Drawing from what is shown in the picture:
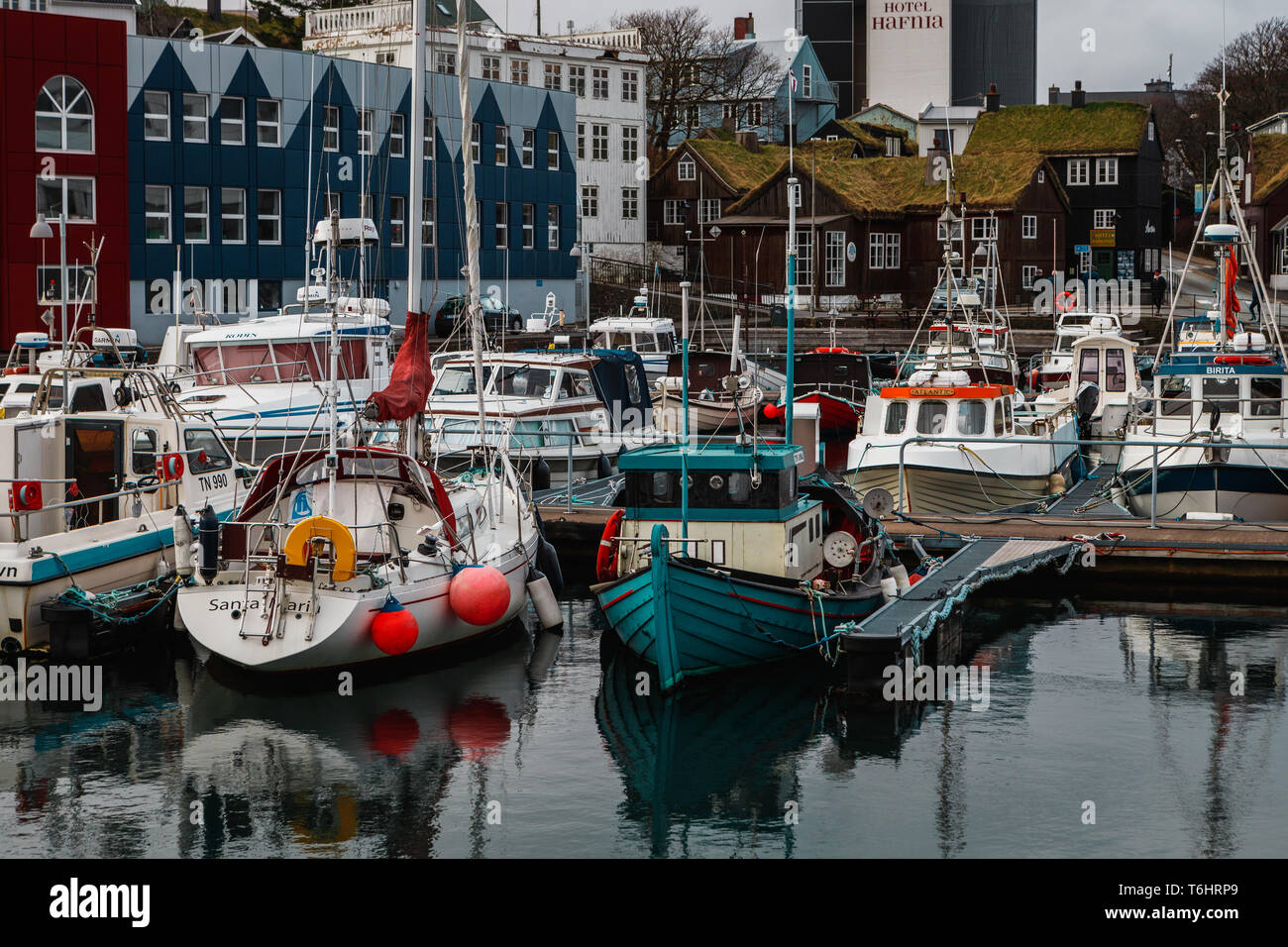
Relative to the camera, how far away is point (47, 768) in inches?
546

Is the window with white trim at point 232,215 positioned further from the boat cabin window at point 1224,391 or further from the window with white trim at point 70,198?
the boat cabin window at point 1224,391

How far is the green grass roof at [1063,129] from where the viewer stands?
228 feet

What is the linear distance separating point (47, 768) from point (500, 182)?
4397cm

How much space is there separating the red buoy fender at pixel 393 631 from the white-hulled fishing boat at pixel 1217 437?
1001 centimetres

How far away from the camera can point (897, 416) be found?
2491 cm

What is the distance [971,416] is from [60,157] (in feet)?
89.9

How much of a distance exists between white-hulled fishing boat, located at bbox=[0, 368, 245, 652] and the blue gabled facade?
20.8m

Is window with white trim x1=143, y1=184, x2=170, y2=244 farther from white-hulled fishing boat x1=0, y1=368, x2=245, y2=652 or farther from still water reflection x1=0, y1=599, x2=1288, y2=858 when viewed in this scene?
still water reflection x1=0, y1=599, x2=1288, y2=858

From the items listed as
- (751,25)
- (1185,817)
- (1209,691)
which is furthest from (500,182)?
(1185,817)

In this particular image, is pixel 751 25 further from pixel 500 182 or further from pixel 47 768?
pixel 47 768

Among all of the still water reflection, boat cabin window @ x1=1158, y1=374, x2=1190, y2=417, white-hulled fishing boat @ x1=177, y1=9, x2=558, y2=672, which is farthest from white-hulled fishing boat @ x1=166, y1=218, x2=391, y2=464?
boat cabin window @ x1=1158, y1=374, x2=1190, y2=417

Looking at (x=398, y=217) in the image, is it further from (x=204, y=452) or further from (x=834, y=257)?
(x=204, y=452)

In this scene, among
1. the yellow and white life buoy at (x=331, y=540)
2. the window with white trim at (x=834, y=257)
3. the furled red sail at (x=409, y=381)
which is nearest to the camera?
the yellow and white life buoy at (x=331, y=540)

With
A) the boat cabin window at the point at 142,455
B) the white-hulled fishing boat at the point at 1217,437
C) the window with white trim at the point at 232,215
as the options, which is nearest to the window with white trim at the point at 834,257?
the window with white trim at the point at 232,215
